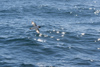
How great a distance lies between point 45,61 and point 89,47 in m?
10.7

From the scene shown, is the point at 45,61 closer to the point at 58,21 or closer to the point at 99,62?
the point at 99,62

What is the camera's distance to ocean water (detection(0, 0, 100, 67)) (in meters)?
37.6

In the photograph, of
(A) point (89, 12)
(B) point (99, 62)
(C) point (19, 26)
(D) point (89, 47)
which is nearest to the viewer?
(B) point (99, 62)

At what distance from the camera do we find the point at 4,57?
3803cm

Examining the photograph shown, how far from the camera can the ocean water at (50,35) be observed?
37562 mm

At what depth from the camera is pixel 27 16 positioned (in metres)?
63.6

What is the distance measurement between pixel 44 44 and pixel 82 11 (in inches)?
1173

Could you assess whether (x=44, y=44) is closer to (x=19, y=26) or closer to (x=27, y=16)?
(x=19, y=26)

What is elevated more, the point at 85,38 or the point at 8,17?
the point at 8,17

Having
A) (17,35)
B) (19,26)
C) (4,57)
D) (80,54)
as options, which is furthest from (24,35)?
(80,54)

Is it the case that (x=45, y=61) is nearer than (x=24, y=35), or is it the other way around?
(x=45, y=61)

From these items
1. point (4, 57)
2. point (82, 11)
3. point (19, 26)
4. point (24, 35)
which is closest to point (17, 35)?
point (24, 35)

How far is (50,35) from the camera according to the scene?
48.9 metres

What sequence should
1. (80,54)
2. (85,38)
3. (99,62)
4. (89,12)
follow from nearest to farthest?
1. (99,62)
2. (80,54)
3. (85,38)
4. (89,12)
